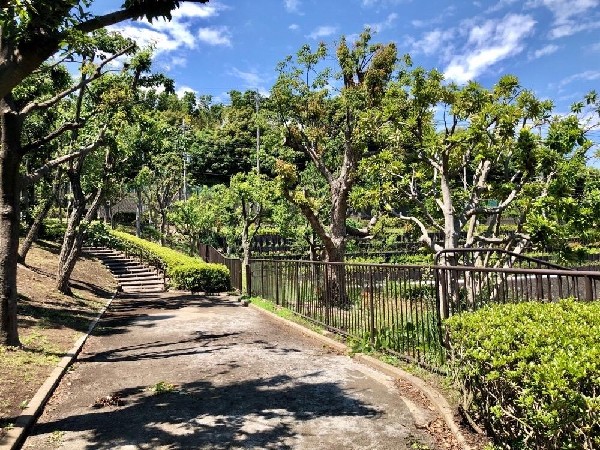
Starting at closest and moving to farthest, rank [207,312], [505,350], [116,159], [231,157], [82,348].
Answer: [505,350]
[82,348]
[207,312]
[116,159]
[231,157]

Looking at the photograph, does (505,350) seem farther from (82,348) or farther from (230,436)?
(82,348)

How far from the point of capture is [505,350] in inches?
133

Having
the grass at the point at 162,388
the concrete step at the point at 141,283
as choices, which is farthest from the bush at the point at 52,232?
the grass at the point at 162,388

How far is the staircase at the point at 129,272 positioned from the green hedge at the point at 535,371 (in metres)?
18.6

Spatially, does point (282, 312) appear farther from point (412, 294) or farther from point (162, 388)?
point (162, 388)

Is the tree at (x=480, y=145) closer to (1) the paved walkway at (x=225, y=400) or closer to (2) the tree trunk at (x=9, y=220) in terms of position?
(1) the paved walkway at (x=225, y=400)

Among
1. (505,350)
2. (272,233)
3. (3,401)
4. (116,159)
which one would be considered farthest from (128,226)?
(505,350)

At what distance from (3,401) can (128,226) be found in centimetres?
4682

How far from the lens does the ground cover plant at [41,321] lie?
20.0 feet

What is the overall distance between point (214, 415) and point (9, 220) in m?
5.31

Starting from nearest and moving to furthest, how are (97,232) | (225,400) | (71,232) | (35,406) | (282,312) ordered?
1. (35,406)
2. (225,400)
3. (282,312)
4. (71,232)
5. (97,232)

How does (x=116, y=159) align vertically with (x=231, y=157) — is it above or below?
below

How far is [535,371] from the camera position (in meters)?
2.97

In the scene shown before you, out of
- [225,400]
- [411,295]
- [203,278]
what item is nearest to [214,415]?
[225,400]
